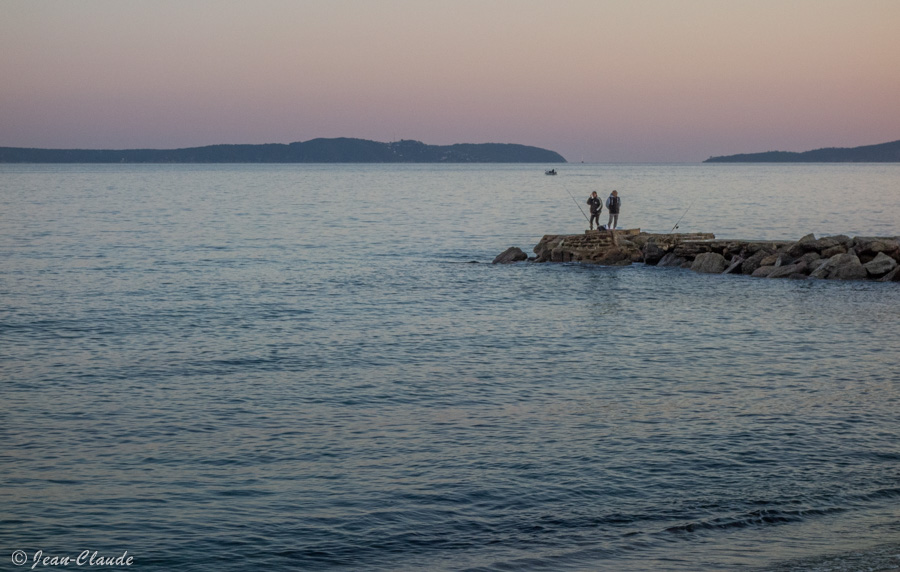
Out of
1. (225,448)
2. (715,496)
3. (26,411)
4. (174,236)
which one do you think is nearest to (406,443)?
(225,448)

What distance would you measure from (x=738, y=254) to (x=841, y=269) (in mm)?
4217

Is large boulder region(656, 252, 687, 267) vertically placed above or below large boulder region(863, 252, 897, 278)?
below

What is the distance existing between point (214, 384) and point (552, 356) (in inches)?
238

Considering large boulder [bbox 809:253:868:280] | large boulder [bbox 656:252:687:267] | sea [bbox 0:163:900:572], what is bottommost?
sea [bbox 0:163:900:572]

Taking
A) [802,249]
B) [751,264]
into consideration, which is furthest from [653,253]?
[802,249]

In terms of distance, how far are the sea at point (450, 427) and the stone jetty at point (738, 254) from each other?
1704 millimetres

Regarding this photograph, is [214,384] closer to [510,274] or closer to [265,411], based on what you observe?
[265,411]

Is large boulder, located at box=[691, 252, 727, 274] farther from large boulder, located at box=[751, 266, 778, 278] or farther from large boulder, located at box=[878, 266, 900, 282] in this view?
large boulder, located at box=[878, 266, 900, 282]

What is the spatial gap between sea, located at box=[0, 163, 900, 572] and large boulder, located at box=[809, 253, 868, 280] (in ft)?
3.85

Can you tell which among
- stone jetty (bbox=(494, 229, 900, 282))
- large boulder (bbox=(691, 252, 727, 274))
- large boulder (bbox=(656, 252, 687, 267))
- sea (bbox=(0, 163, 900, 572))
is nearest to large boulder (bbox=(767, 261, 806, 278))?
stone jetty (bbox=(494, 229, 900, 282))

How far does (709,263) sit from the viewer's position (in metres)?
29.8

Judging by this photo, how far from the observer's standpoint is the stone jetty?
2714 centimetres

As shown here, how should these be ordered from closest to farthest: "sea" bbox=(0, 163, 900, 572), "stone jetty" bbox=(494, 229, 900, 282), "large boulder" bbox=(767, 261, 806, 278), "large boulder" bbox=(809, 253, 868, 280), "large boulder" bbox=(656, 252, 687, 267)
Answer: "sea" bbox=(0, 163, 900, 572), "large boulder" bbox=(809, 253, 868, 280), "stone jetty" bbox=(494, 229, 900, 282), "large boulder" bbox=(767, 261, 806, 278), "large boulder" bbox=(656, 252, 687, 267)

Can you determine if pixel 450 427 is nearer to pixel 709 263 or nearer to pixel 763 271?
pixel 763 271
